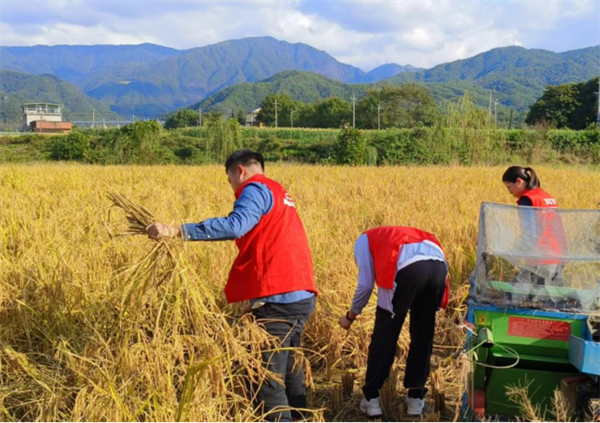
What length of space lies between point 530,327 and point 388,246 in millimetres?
697

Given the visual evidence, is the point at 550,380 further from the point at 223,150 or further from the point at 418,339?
the point at 223,150

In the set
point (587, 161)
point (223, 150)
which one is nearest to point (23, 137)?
point (223, 150)

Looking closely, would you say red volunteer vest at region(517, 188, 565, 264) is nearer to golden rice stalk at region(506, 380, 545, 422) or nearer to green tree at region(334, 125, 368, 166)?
golden rice stalk at region(506, 380, 545, 422)

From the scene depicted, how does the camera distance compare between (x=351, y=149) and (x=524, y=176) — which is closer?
(x=524, y=176)

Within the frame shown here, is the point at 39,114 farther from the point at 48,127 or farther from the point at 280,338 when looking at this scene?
the point at 280,338

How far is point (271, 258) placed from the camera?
240 cm

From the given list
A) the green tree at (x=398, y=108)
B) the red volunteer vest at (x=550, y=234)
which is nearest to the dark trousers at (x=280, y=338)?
the red volunteer vest at (x=550, y=234)

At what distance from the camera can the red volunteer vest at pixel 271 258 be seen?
2.40 meters

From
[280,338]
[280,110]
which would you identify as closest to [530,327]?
[280,338]

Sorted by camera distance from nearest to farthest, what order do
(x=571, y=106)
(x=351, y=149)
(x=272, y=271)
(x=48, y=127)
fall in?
(x=272, y=271) < (x=351, y=149) < (x=571, y=106) < (x=48, y=127)

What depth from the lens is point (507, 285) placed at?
7.55 ft

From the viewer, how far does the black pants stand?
249cm

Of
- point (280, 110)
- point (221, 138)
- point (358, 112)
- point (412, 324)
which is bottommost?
point (412, 324)

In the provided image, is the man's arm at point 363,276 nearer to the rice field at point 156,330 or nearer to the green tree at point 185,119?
the rice field at point 156,330
